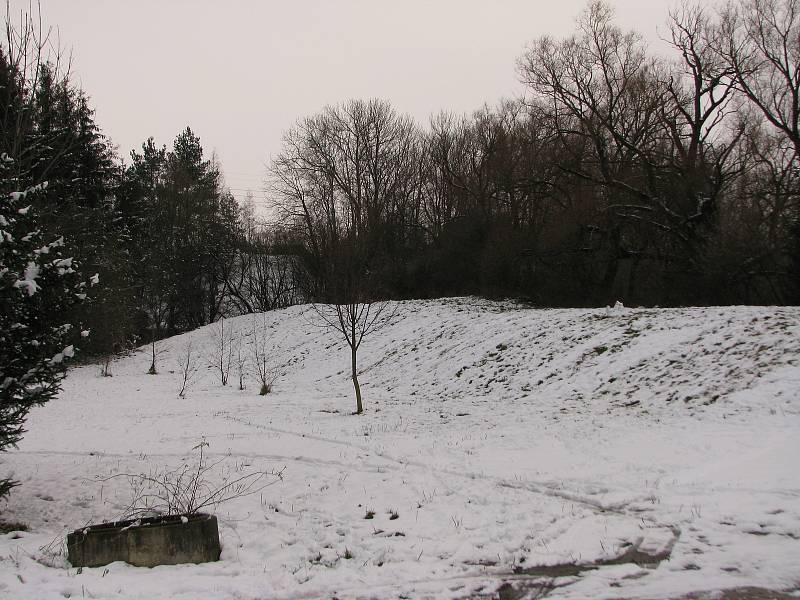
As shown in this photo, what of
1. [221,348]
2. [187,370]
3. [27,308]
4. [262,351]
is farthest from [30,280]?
[262,351]

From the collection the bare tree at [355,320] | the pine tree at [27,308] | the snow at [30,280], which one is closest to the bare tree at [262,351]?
the bare tree at [355,320]

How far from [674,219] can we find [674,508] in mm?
17828

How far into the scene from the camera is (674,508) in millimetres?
6250

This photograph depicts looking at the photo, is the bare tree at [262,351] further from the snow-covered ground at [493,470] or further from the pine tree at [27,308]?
the pine tree at [27,308]

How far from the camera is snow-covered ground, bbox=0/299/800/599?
16.0 ft

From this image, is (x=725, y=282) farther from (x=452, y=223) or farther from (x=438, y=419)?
(x=452, y=223)

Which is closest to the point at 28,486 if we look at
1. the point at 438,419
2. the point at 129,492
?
the point at 129,492

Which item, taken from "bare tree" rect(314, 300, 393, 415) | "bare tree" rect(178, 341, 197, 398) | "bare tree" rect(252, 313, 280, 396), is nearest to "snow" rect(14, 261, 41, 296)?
"bare tree" rect(314, 300, 393, 415)

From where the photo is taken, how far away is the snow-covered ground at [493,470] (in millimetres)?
4871

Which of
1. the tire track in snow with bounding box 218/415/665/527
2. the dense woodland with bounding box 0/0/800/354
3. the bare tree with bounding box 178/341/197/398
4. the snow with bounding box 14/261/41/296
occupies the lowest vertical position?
the tire track in snow with bounding box 218/415/665/527

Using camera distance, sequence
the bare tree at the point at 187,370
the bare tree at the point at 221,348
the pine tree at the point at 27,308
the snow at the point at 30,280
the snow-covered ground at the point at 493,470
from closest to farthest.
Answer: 1. the snow-covered ground at the point at 493,470
2. the snow at the point at 30,280
3. the pine tree at the point at 27,308
4. the bare tree at the point at 187,370
5. the bare tree at the point at 221,348

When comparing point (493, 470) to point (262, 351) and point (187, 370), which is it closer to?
point (187, 370)

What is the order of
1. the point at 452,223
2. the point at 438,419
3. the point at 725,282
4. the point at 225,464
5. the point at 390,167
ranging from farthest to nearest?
the point at 390,167 < the point at 452,223 < the point at 725,282 < the point at 438,419 < the point at 225,464

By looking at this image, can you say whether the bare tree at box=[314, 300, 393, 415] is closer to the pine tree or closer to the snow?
the pine tree
